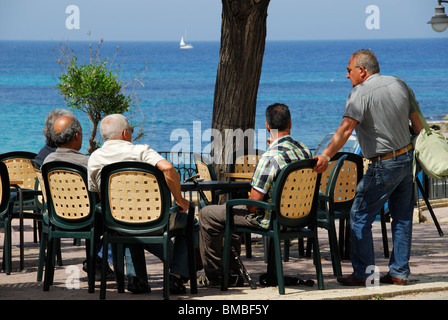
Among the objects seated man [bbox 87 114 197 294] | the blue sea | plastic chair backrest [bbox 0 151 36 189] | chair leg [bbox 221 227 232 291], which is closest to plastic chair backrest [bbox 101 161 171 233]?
seated man [bbox 87 114 197 294]

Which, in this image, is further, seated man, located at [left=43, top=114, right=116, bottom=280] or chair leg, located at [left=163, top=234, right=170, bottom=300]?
seated man, located at [left=43, top=114, right=116, bottom=280]

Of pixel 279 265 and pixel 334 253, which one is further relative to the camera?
pixel 334 253

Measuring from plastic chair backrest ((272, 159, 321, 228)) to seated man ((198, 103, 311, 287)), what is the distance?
133 mm

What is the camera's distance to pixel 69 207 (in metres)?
6.13

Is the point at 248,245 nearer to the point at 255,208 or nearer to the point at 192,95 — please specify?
the point at 255,208

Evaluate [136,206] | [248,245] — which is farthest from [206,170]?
[136,206]

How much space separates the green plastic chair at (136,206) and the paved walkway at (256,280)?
0.48 metres

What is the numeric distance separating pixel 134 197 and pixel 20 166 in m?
3.25

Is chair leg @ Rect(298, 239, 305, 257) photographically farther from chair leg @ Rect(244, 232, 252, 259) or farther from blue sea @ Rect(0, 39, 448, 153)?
blue sea @ Rect(0, 39, 448, 153)

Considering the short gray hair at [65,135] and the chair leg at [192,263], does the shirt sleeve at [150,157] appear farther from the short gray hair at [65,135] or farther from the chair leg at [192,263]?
the short gray hair at [65,135]

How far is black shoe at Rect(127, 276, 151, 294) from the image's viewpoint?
19.7 ft

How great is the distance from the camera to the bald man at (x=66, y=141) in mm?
6383

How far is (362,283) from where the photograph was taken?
20.6 ft
